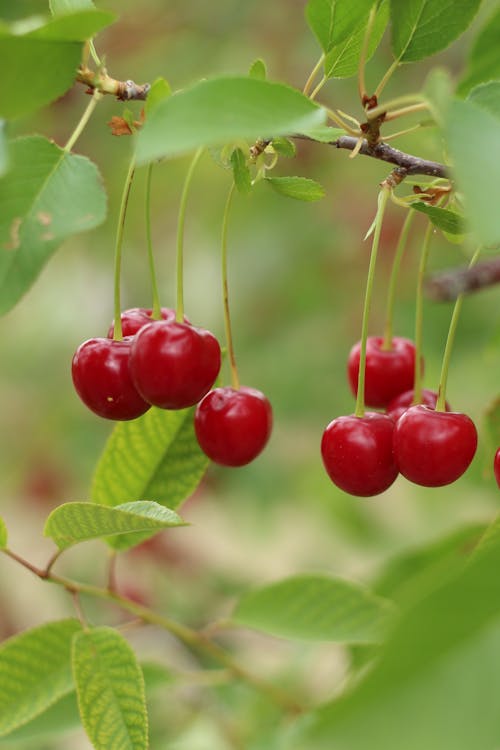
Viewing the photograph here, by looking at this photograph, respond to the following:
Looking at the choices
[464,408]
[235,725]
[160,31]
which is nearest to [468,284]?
[235,725]

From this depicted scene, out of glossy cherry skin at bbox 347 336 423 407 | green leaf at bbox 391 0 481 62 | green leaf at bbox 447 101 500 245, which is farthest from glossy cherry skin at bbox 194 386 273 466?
green leaf at bbox 447 101 500 245

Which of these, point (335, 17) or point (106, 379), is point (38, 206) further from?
point (335, 17)

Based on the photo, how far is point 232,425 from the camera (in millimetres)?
1467

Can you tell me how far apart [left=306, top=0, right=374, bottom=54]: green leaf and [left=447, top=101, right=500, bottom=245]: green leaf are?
401mm

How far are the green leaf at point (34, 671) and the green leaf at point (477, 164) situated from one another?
0.94 metres

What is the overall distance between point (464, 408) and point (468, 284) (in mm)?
2558

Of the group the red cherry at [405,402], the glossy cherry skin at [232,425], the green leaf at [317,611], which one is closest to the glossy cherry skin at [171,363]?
the glossy cherry skin at [232,425]

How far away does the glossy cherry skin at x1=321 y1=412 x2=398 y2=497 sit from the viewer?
1387 mm

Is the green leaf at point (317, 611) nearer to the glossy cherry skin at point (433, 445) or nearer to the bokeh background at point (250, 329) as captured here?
Result: the glossy cherry skin at point (433, 445)

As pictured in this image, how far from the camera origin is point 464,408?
3.30 metres

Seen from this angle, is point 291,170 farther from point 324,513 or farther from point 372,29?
point 372,29

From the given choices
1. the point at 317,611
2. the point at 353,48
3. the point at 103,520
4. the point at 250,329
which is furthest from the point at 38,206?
the point at 250,329

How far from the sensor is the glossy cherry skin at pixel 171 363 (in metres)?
1.31

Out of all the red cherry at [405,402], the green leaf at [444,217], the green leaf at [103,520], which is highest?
the green leaf at [444,217]
